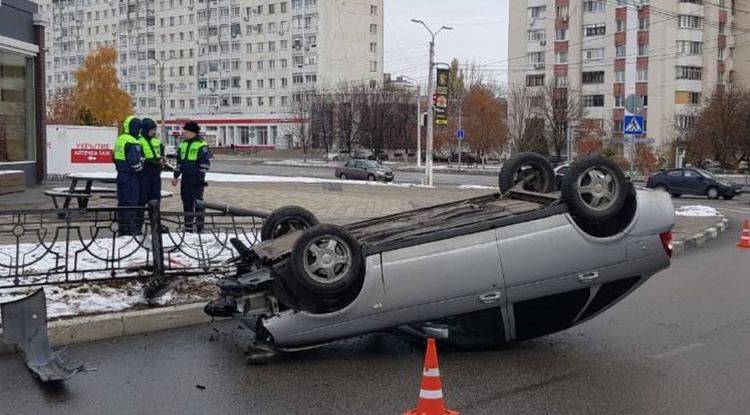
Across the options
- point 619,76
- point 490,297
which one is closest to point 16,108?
point 490,297

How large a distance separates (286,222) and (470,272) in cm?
207

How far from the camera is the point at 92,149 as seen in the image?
27922 mm

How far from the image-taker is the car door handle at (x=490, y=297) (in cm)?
610

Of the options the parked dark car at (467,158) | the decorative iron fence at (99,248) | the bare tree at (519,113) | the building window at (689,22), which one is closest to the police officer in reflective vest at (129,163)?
the decorative iron fence at (99,248)

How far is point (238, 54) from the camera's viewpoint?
116750 millimetres

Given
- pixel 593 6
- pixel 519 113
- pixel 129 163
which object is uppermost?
pixel 593 6

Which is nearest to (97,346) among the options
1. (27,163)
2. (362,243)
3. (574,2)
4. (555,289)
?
(362,243)

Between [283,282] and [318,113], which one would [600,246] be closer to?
[283,282]

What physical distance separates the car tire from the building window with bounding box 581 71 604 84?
162 ft

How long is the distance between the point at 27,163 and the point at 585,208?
20450 mm

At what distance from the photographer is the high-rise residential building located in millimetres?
110188

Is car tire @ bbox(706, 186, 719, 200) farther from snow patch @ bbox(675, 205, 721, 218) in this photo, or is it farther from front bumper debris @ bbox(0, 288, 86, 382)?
front bumper debris @ bbox(0, 288, 86, 382)

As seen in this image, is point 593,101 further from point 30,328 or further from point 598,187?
point 30,328

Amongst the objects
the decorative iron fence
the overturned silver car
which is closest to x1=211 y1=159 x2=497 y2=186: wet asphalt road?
the decorative iron fence
